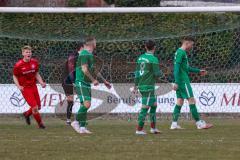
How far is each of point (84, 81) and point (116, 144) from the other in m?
3.08

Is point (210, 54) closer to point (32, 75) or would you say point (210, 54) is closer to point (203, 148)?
point (32, 75)

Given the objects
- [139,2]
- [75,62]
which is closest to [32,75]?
[75,62]

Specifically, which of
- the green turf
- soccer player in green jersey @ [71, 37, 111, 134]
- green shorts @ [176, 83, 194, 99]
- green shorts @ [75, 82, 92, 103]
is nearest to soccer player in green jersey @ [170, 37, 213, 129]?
green shorts @ [176, 83, 194, 99]

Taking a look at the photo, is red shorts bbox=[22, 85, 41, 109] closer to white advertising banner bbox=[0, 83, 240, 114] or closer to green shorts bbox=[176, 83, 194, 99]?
white advertising banner bbox=[0, 83, 240, 114]

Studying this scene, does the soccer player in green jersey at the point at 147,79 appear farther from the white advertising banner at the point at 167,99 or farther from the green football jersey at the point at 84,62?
the white advertising banner at the point at 167,99

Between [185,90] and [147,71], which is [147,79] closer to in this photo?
[147,71]

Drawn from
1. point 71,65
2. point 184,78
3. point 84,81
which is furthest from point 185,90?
point 71,65

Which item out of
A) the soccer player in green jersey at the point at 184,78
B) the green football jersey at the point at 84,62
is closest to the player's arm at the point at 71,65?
the green football jersey at the point at 84,62

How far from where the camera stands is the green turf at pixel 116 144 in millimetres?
12664

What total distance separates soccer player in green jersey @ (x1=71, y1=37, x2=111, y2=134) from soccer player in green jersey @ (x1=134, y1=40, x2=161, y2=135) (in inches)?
27.3

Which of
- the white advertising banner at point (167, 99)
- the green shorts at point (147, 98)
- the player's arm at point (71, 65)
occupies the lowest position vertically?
the white advertising banner at point (167, 99)

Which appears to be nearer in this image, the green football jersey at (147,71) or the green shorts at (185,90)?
the green football jersey at (147,71)

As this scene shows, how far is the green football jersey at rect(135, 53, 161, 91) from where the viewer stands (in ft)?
54.6

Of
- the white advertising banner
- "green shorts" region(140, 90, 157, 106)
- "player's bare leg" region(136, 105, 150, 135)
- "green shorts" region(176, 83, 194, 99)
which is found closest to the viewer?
"player's bare leg" region(136, 105, 150, 135)
